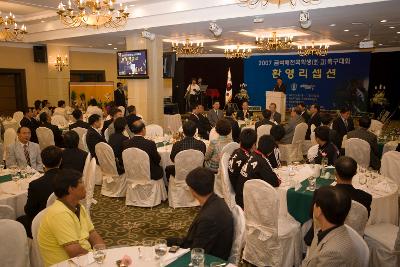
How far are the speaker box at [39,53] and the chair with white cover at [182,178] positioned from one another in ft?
34.8

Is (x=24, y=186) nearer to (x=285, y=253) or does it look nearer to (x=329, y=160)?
(x=285, y=253)

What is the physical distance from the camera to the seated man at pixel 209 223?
2548 millimetres

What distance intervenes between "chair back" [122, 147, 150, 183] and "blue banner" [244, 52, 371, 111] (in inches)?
574

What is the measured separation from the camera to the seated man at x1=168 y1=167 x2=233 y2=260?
255 cm

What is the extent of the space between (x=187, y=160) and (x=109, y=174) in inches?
62.4

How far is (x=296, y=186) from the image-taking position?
3980 mm

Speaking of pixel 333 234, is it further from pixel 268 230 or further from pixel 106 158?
pixel 106 158

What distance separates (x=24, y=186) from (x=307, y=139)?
269 inches

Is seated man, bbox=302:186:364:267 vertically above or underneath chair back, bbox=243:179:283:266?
above

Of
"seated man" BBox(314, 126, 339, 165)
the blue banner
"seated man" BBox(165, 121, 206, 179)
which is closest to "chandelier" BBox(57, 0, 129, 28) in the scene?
"seated man" BBox(165, 121, 206, 179)

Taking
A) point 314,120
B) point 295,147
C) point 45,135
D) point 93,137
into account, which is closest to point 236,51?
point 314,120

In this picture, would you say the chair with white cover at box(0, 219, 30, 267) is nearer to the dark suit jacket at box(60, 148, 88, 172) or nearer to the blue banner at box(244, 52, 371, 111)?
the dark suit jacket at box(60, 148, 88, 172)

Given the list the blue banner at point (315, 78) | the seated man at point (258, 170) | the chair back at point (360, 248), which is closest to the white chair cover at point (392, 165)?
the seated man at point (258, 170)

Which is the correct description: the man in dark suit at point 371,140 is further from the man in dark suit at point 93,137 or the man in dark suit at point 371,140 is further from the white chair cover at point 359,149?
the man in dark suit at point 93,137
